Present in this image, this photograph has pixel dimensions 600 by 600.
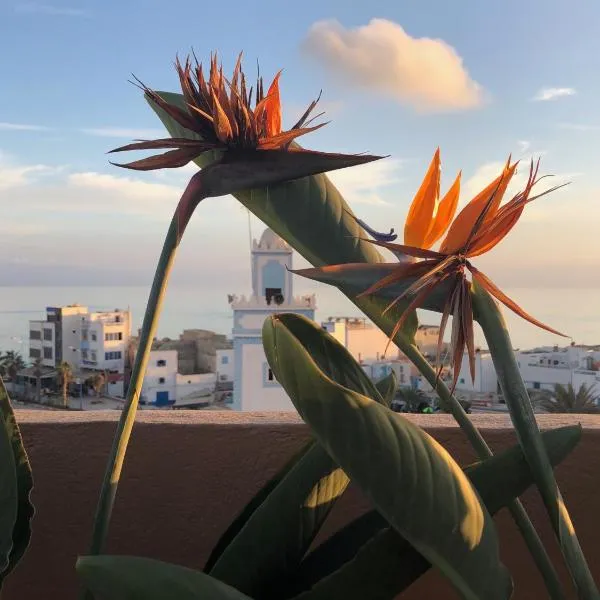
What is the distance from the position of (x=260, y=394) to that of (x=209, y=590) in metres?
10.6

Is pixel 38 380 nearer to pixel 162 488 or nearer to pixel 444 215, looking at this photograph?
pixel 162 488

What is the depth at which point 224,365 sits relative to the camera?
2017 cm

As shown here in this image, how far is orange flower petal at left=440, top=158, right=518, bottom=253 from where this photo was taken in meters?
0.45

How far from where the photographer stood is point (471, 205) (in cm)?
46

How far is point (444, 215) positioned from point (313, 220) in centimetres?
10

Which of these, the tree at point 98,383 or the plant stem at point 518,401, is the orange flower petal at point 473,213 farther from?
the tree at point 98,383

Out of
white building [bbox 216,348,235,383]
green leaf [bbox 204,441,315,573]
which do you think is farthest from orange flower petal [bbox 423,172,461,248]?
white building [bbox 216,348,235,383]

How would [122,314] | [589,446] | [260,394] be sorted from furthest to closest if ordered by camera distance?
1. [122,314]
2. [260,394]
3. [589,446]

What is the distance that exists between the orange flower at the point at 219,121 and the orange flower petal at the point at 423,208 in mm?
99

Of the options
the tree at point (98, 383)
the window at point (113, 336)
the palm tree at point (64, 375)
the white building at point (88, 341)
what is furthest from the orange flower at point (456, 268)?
the window at point (113, 336)

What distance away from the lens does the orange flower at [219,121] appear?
0.45 m

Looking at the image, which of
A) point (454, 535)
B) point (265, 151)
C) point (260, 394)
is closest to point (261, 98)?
point (265, 151)

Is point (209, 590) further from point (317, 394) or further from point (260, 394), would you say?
point (260, 394)

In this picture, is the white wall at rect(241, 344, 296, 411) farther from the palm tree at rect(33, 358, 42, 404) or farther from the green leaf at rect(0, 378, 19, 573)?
the green leaf at rect(0, 378, 19, 573)
